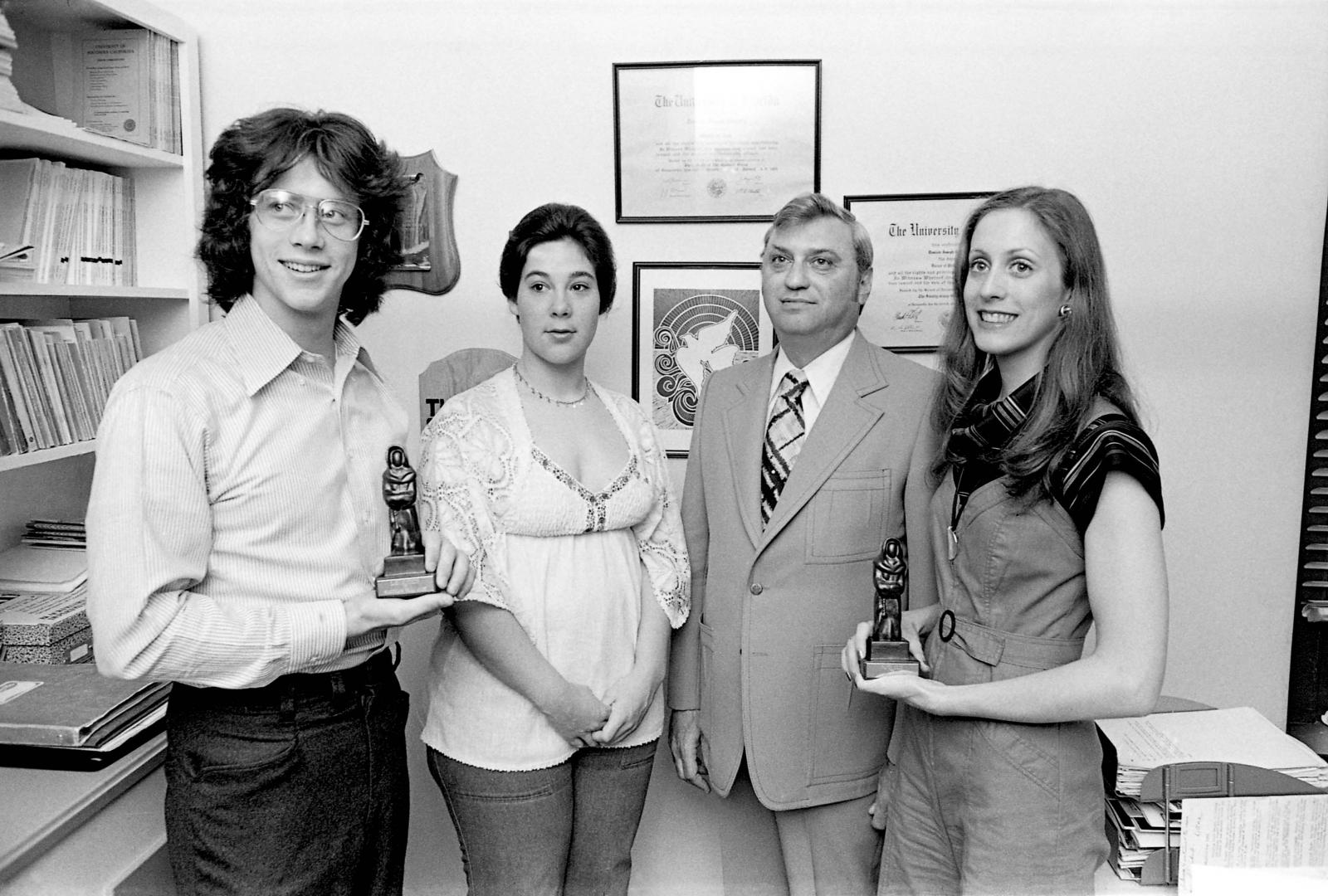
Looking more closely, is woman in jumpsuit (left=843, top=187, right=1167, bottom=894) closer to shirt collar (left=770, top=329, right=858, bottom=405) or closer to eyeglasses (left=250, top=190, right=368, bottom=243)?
shirt collar (left=770, top=329, right=858, bottom=405)

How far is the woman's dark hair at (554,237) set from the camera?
185cm

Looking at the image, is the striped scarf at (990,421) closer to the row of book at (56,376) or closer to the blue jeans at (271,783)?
the blue jeans at (271,783)

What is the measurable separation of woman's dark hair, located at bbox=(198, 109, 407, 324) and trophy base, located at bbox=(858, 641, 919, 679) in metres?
1.10

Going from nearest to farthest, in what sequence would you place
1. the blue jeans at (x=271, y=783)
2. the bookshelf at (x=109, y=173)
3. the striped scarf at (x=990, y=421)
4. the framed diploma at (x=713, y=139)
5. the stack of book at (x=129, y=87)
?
the blue jeans at (x=271, y=783) < the striped scarf at (x=990, y=421) < the bookshelf at (x=109, y=173) < the stack of book at (x=129, y=87) < the framed diploma at (x=713, y=139)

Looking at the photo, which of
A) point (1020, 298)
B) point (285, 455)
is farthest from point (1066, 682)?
point (285, 455)

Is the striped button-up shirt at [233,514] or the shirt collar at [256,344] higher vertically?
the shirt collar at [256,344]

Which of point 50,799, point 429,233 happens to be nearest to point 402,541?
point 50,799

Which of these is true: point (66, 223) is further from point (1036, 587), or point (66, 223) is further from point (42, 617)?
point (1036, 587)

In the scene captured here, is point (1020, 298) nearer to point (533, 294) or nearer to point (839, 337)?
point (839, 337)

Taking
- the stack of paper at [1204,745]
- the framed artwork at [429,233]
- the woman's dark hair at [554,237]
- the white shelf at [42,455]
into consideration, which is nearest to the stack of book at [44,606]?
the white shelf at [42,455]

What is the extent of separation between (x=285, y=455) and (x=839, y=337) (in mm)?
1165

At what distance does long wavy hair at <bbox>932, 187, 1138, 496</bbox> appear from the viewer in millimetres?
1414

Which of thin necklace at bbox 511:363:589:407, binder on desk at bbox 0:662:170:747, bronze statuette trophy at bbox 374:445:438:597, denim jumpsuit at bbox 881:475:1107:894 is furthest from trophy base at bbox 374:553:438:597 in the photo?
denim jumpsuit at bbox 881:475:1107:894

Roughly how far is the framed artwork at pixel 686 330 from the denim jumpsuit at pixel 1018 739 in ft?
3.60
